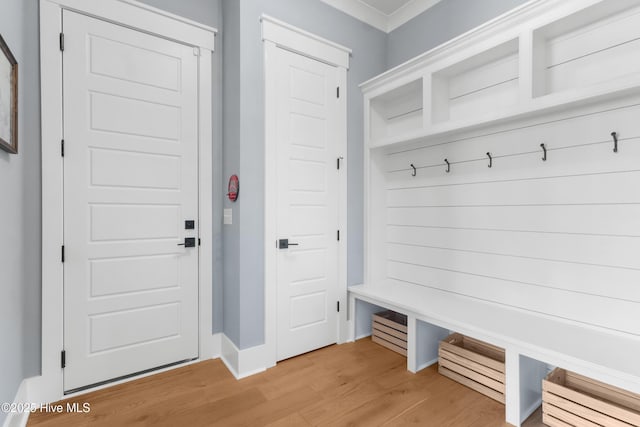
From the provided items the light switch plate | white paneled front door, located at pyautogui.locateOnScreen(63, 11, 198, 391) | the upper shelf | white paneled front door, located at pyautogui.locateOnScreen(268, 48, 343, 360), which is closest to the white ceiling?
white paneled front door, located at pyautogui.locateOnScreen(268, 48, 343, 360)

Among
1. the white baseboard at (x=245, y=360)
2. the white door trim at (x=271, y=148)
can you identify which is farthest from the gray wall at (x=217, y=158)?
the white door trim at (x=271, y=148)

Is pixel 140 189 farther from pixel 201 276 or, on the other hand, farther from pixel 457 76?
pixel 457 76

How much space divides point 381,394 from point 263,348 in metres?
0.90

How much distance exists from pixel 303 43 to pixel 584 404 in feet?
9.59

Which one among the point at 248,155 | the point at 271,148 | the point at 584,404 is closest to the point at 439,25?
the point at 271,148

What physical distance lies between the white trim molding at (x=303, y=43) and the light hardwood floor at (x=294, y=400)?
8.18 ft

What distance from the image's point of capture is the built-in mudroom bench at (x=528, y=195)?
1687 mm

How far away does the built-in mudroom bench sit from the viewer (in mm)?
1687

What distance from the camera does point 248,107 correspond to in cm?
230

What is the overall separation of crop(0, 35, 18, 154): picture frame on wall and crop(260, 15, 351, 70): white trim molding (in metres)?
1.48

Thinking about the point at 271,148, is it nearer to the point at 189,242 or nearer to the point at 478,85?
the point at 189,242

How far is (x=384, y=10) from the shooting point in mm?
2998

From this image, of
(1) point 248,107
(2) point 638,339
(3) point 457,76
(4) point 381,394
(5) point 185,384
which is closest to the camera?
(2) point 638,339

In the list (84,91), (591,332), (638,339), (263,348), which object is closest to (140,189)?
(84,91)
